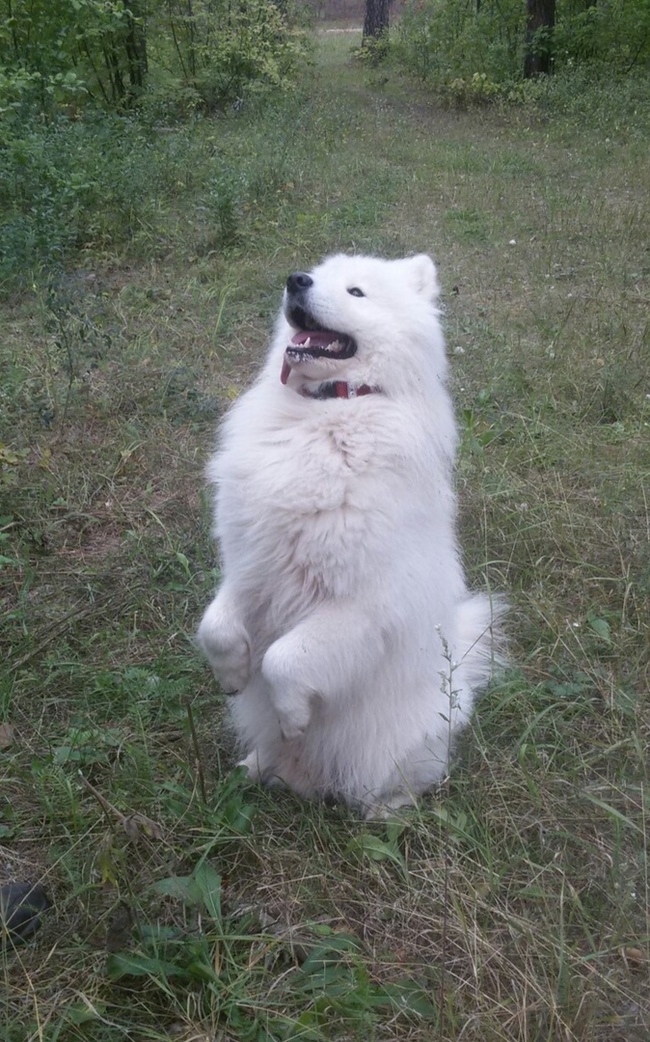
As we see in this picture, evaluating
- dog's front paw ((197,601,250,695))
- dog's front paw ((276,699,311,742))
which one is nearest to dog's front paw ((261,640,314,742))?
dog's front paw ((276,699,311,742))

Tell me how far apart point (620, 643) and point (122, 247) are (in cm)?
507

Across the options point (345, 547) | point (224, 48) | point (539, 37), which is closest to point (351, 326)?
point (345, 547)

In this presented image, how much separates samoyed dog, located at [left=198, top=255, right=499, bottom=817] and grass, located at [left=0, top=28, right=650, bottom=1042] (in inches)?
7.3

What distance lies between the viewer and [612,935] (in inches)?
76.5

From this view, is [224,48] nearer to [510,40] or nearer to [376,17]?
[510,40]

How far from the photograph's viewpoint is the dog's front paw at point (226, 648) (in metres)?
2.39

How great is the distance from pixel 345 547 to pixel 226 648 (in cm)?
48

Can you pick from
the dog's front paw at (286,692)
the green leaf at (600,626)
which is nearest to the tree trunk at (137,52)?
the green leaf at (600,626)

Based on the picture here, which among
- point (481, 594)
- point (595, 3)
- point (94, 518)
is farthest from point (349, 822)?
point (595, 3)

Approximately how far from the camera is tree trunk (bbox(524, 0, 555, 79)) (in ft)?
46.4

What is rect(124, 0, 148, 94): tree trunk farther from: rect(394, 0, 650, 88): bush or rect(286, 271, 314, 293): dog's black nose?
rect(286, 271, 314, 293): dog's black nose

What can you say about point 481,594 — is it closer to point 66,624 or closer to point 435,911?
point 435,911

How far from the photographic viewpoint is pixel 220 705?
9.72 ft

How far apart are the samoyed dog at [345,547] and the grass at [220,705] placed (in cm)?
18
